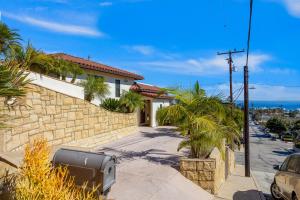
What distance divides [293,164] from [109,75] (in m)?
15.2

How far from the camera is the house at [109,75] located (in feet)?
63.3

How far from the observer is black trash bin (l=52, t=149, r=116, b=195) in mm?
5906

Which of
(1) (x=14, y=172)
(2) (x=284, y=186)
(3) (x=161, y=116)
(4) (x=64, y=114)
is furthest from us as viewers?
(4) (x=64, y=114)

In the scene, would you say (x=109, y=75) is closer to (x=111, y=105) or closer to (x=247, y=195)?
(x=111, y=105)

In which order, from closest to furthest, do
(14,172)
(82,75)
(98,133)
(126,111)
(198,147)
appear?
(14,172), (198,147), (98,133), (82,75), (126,111)

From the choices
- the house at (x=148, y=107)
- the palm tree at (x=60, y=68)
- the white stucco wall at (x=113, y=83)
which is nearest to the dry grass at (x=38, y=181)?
the palm tree at (x=60, y=68)

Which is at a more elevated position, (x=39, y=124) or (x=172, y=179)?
(x=39, y=124)

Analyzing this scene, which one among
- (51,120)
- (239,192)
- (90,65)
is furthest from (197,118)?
(90,65)

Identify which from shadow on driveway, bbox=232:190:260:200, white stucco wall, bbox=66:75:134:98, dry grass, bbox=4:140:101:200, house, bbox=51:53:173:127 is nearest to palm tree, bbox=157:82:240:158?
shadow on driveway, bbox=232:190:260:200

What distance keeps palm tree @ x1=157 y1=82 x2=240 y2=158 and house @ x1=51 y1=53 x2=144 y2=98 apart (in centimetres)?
893

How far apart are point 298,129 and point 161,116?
2948 inches

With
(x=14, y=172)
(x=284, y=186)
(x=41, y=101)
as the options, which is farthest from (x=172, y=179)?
(x=41, y=101)

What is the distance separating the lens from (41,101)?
11031 millimetres

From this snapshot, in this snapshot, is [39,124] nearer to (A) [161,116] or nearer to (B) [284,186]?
(A) [161,116]
